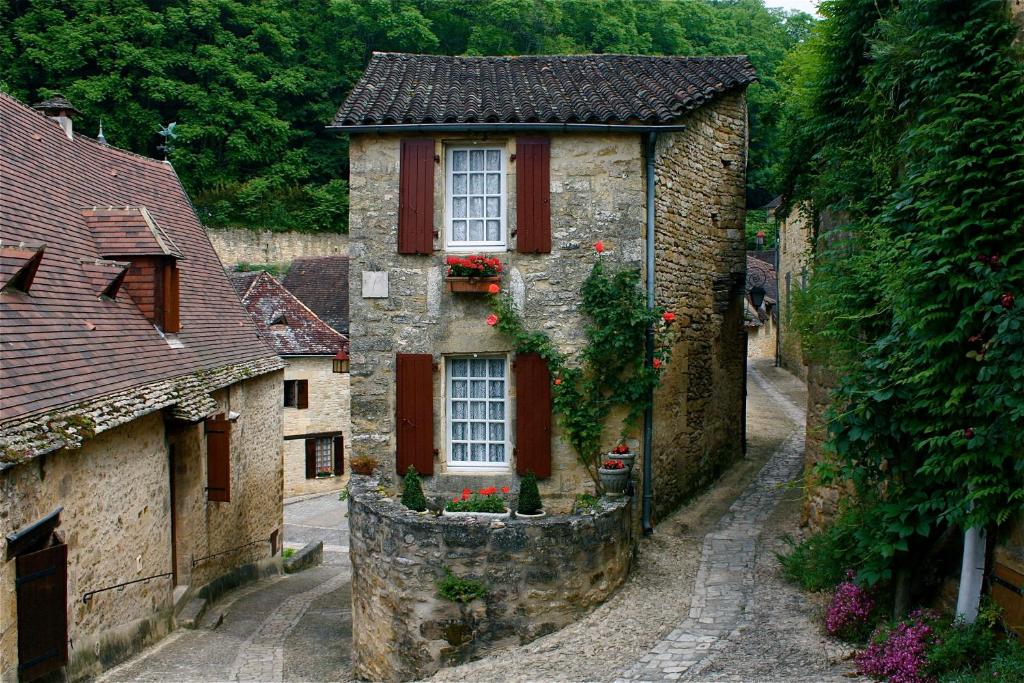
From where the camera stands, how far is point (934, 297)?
6.21 meters

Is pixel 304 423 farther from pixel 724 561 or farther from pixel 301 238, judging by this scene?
pixel 724 561

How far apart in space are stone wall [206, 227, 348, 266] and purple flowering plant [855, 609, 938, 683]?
30541 mm

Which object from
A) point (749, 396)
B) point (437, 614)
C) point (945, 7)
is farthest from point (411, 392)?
point (749, 396)

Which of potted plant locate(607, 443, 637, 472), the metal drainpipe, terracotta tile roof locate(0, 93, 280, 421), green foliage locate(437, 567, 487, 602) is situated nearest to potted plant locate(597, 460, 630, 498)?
potted plant locate(607, 443, 637, 472)

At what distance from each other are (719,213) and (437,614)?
24.3 ft

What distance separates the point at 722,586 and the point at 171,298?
8940 millimetres

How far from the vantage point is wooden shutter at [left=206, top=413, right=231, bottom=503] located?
13133 millimetres

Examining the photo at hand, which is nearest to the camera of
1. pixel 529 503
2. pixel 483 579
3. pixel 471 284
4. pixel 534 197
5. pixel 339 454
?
pixel 483 579

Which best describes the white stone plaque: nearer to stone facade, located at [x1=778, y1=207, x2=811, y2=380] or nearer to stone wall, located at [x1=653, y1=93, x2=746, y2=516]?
stone wall, located at [x1=653, y1=93, x2=746, y2=516]

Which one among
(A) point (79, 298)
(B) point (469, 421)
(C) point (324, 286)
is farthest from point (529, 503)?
(C) point (324, 286)

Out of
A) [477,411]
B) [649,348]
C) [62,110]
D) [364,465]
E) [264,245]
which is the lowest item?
[364,465]

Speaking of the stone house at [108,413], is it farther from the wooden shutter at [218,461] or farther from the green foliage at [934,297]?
the green foliage at [934,297]

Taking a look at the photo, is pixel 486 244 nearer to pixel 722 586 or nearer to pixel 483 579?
pixel 483 579

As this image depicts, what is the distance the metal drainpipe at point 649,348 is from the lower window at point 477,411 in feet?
5.74
